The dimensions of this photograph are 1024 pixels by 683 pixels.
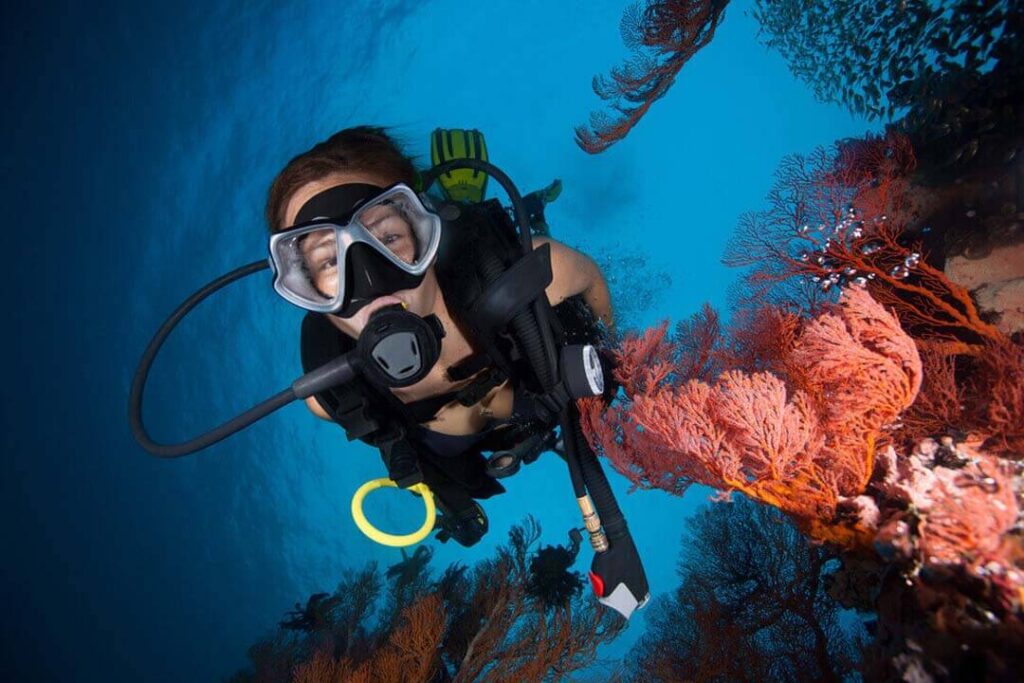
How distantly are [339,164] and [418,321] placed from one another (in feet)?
3.96

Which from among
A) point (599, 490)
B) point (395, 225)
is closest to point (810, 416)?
point (599, 490)

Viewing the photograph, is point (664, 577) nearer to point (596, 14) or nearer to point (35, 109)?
point (596, 14)

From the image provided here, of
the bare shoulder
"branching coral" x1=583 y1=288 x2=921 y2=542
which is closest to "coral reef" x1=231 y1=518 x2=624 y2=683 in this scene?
the bare shoulder

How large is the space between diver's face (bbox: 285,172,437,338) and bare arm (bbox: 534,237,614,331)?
845 millimetres

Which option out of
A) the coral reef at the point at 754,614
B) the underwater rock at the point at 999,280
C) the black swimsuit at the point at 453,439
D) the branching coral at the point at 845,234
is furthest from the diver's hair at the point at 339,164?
the coral reef at the point at 754,614

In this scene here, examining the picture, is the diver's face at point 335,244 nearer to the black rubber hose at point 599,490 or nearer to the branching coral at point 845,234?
the black rubber hose at point 599,490

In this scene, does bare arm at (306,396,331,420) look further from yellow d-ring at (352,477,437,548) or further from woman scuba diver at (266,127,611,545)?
yellow d-ring at (352,477,437,548)

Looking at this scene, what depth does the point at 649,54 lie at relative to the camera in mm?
4629

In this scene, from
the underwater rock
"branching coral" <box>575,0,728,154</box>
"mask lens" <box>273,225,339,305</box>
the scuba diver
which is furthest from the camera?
"branching coral" <box>575,0,728,154</box>

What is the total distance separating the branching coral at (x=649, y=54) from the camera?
409 cm

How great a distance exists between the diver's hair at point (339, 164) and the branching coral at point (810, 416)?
7.30 ft

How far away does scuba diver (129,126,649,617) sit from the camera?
251cm

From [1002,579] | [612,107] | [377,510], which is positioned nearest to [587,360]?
[1002,579]

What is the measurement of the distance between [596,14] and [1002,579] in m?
25.6
